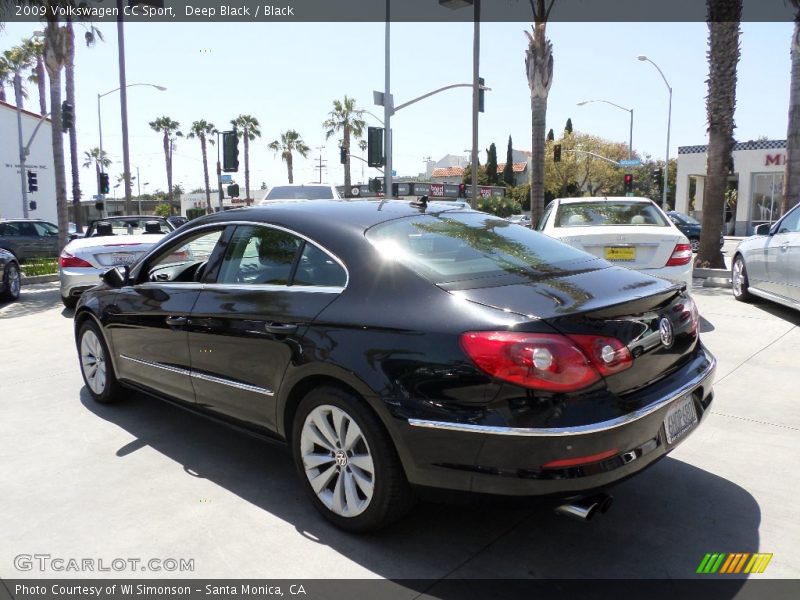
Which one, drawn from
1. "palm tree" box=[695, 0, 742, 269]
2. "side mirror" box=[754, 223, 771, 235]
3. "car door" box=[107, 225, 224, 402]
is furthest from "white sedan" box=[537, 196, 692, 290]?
"palm tree" box=[695, 0, 742, 269]

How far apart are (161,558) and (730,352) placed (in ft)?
18.1

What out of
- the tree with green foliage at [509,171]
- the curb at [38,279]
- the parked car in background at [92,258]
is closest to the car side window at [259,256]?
the parked car in background at [92,258]

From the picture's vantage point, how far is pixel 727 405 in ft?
15.7

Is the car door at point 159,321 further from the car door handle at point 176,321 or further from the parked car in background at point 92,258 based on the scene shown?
the parked car in background at point 92,258

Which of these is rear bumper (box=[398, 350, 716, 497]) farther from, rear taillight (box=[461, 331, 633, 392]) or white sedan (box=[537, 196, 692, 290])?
white sedan (box=[537, 196, 692, 290])

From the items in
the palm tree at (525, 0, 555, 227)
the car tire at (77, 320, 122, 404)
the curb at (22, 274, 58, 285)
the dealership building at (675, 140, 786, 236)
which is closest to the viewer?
the car tire at (77, 320, 122, 404)

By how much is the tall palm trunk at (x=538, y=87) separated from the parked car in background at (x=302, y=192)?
786 centimetres

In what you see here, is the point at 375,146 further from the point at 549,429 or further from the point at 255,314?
the point at 549,429

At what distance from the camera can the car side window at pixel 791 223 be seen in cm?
768

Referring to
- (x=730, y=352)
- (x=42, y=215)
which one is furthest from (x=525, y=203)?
(x=730, y=352)

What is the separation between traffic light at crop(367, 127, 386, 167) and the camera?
17.5 metres

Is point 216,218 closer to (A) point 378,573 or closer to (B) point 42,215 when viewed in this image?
(A) point 378,573

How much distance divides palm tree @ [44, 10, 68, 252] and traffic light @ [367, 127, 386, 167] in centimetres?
769

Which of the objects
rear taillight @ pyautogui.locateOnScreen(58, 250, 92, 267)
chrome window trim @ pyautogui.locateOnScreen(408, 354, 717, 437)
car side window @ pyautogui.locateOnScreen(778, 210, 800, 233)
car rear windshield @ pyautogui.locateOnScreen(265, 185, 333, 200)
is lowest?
chrome window trim @ pyautogui.locateOnScreen(408, 354, 717, 437)
